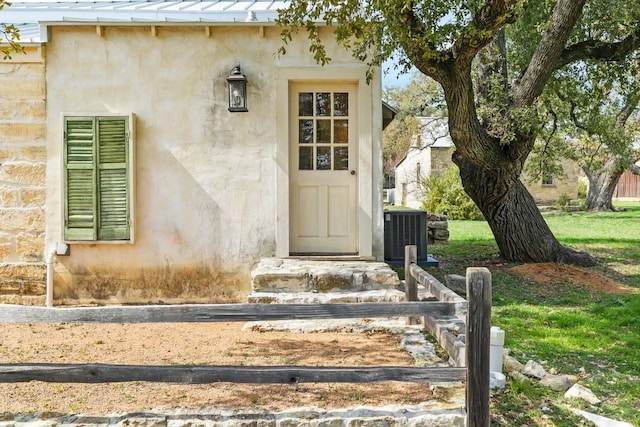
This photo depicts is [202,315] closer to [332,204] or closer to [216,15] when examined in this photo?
[332,204]

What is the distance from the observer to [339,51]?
6348mm

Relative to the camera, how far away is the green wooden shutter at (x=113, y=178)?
6.27 m

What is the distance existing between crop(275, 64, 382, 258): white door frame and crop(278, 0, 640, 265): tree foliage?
324mm

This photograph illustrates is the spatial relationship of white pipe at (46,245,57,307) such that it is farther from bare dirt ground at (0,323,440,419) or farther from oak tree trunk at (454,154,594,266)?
oak tree trunk at (454,154,594,266)

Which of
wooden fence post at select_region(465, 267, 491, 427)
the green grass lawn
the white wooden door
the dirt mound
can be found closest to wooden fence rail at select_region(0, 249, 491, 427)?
wooden fence post at select_region(465, 267, 491, 427)

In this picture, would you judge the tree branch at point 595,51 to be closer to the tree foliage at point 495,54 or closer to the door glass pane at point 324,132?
the tree foliage at point 495,54

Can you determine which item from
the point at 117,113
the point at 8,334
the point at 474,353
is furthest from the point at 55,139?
the point at 474,353

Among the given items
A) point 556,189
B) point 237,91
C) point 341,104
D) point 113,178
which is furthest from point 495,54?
point 556,189

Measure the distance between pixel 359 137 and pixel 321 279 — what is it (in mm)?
1825

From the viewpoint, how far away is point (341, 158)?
6539mm

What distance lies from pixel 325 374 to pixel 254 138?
12.5 ft

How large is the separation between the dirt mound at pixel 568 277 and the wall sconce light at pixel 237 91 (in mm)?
5004

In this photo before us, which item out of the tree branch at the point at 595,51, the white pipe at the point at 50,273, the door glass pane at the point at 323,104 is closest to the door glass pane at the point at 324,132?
the door glass pane at the point at 323,104

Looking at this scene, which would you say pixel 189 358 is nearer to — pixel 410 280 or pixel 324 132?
pixel 410 280
